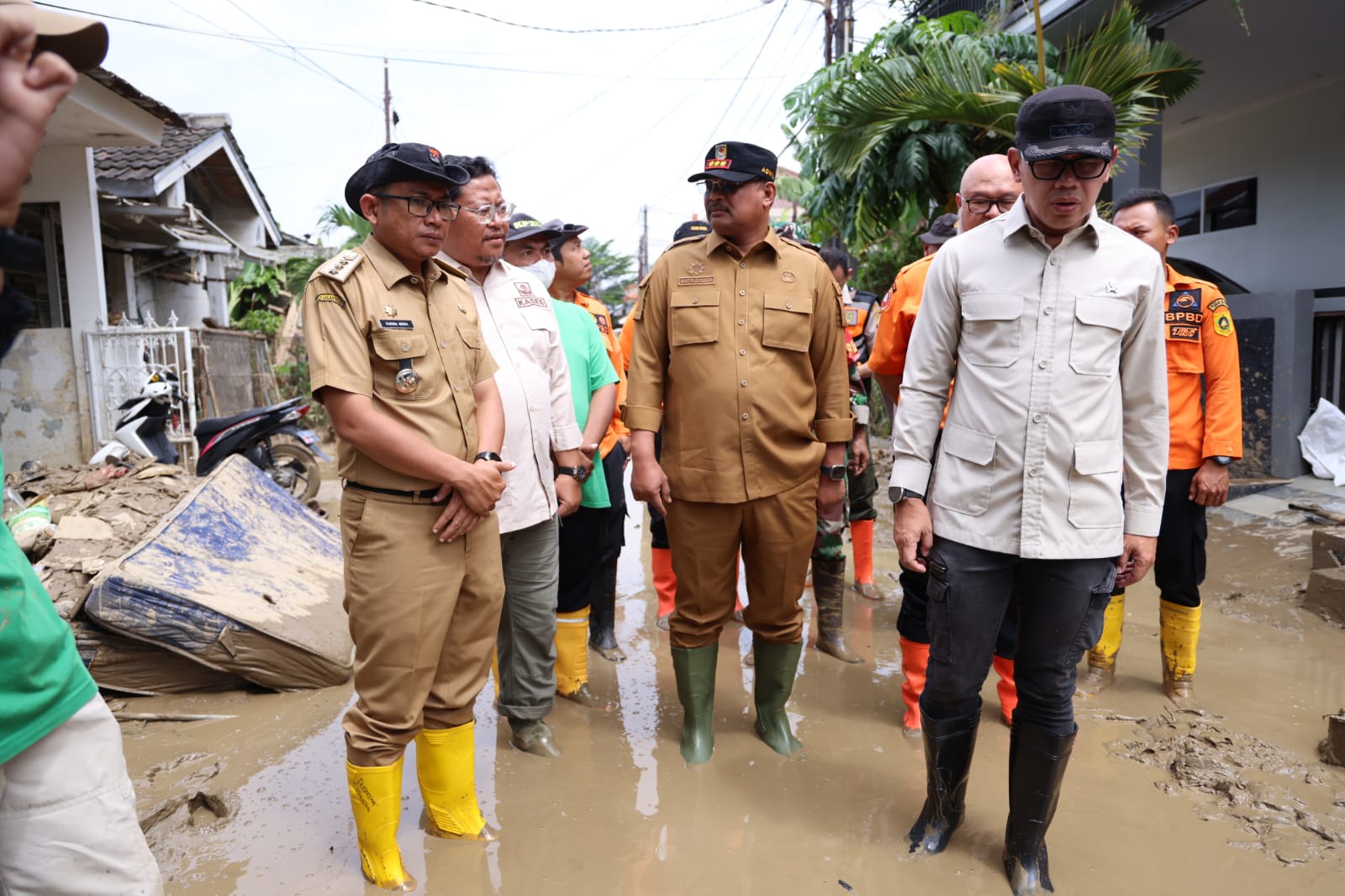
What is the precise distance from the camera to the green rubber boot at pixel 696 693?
3328 mm

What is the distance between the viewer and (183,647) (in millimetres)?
3637

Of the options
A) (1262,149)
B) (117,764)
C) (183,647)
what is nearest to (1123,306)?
(117,764)

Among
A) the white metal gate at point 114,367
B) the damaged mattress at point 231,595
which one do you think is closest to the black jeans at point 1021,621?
the damaged mattress at point 231,595

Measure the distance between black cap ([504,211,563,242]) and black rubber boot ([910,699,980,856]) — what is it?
106 inches

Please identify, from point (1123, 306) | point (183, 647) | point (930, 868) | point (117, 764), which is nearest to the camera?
point (117, 764)

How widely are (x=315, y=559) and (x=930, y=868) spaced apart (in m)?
3.52

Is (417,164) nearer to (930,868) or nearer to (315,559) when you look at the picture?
(930,868)

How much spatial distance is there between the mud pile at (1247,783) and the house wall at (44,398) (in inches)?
368

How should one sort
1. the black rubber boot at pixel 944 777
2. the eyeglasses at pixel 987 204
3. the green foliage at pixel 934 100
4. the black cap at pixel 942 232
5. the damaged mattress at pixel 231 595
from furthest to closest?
the green foliage at pixel 934 100
the black cap at pixel 942 232
the damaged mattress at pixel 231 595
the eyeglasses at pixel 987 204
the black rubber boot at pixel 944 777

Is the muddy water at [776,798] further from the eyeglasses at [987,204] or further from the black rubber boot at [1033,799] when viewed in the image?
the eyeglasses at [987,204]

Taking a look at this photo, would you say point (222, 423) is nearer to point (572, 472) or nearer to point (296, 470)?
point (296, 470)

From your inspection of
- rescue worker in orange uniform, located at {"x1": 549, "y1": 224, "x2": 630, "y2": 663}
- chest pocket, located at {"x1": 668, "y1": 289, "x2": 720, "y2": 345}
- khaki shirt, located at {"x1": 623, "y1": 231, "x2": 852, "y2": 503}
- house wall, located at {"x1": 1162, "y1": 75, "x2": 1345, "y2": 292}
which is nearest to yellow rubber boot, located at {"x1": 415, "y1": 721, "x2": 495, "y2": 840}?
khaki shirt, located at {"x1": 623, "y1": 231, "x2": 852, "y2": 503}

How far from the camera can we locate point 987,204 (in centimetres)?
329

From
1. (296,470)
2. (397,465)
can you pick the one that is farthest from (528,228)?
(296,470)
